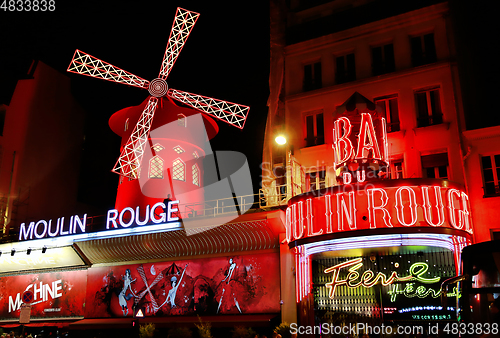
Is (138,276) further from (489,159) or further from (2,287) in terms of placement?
(489,159)

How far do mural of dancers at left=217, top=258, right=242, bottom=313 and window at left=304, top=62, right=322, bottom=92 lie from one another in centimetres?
583

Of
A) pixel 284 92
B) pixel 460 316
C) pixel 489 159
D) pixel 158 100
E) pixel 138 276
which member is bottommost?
pixel 460 316

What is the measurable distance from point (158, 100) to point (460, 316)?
13098mm

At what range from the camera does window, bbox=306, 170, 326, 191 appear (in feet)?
40.5

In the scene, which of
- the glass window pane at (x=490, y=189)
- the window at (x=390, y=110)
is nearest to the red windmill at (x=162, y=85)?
the window at (x=390, y=110)

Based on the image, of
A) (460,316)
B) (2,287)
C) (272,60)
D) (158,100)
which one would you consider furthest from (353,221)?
(2,287)

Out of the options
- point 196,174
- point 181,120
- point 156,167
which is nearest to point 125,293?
point 156,167

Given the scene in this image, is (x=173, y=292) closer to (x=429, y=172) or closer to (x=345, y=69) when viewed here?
(x=429, y=172)

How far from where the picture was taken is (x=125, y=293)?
14148 millimetres

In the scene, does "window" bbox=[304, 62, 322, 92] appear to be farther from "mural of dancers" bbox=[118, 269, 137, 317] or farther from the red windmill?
"mural of dancers" bbox=[118, 269, 137, 317]

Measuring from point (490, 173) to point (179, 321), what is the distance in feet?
30.3

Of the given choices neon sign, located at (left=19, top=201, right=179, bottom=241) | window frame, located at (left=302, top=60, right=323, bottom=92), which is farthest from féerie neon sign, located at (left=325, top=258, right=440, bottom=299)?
window frame, located at (left=302, top=60, right=323, bottom=92)

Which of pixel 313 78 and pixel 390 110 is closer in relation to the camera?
pixel 390 110

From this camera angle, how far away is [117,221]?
552 inches
